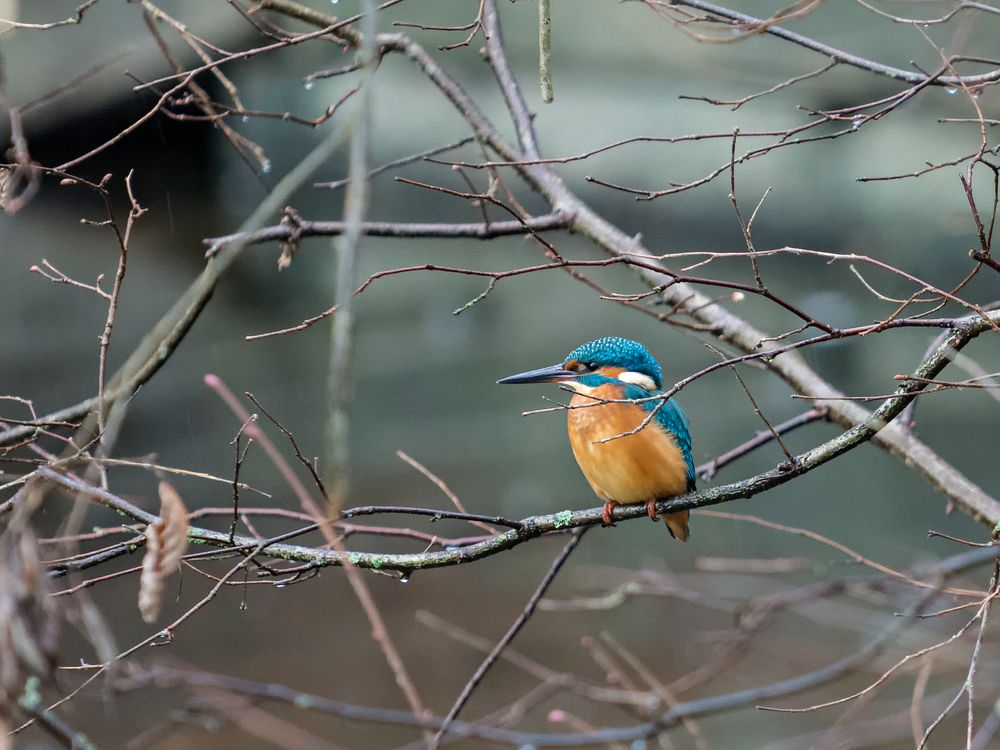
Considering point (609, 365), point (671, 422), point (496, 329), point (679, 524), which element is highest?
point (609, 365)

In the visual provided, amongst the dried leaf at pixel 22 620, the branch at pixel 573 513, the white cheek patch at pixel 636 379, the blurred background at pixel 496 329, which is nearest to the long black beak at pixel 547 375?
the white cheek patch at pixel 636 379

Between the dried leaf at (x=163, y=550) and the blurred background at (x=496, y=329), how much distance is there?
125 inches

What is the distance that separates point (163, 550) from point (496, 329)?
378 centimetres

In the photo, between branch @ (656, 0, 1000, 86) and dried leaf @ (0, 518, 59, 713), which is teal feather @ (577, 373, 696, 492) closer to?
branch @ (656, 0, 1000, 86)

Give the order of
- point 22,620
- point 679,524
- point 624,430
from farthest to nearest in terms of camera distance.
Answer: point 679,524 < point 624,430 < point 22,620

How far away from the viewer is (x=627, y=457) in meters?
1.88

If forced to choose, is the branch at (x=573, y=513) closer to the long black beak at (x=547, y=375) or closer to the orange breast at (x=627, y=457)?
the orange breast at (x=627, y=457)

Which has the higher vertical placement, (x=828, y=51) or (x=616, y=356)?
(x=828, y=51)

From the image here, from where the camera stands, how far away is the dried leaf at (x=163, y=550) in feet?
3.00

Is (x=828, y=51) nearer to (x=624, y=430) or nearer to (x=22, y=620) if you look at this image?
(x=624, y=430)

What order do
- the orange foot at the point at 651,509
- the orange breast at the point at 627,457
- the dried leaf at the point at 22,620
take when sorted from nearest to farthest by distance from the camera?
the dried leaf at the point at 22,620, the orange foot at the point at 651,509, the orange breast at the point at 627,457

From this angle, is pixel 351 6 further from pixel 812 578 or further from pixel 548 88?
pixel 812 578

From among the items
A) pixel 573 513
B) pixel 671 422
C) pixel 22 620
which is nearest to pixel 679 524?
pixel 671 422

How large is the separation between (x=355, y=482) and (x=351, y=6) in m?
2.15
